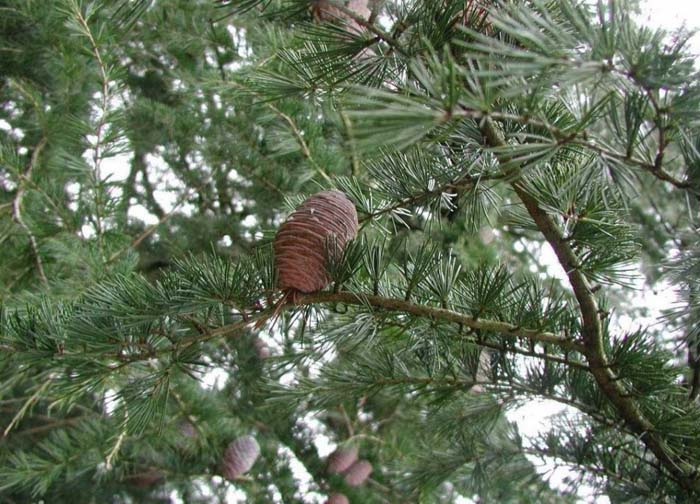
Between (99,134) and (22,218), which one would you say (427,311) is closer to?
(99,134)

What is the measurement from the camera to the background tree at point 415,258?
327 mm

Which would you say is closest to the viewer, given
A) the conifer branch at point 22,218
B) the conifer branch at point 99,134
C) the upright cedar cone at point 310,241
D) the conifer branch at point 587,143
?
the conifer branch at point 587,143

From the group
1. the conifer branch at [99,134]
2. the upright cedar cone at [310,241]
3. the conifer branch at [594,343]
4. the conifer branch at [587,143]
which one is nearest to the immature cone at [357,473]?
the conifer branch at [99,134]

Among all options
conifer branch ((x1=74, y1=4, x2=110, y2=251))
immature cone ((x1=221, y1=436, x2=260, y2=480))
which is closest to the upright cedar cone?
conifer branch ((x1=74, y1=4, x2=110, y2=251))

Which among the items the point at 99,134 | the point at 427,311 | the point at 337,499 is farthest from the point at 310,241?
the point at 337,499

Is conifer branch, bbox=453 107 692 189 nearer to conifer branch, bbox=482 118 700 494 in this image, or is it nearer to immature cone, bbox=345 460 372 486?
conifer branch, bbox=482 118 700 494

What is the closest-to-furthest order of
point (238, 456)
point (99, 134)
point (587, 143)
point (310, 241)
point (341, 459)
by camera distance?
1. point (587, 143)
2. point (310, 241)
3. point (99, 134)
4. point (238, 456)
5. point (341, 459)

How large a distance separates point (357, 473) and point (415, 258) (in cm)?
94

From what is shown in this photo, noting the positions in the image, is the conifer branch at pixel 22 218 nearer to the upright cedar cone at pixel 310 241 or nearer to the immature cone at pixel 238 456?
the immature cone at pixel 238 456

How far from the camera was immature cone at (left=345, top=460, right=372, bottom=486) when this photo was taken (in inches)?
53.1

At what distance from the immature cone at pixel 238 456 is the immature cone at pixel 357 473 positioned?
23 centimetres

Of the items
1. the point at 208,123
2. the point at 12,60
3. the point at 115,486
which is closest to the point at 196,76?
the point at 208,123

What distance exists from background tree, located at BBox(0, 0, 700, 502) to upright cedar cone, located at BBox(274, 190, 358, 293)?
0.01m

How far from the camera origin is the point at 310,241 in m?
0.45
